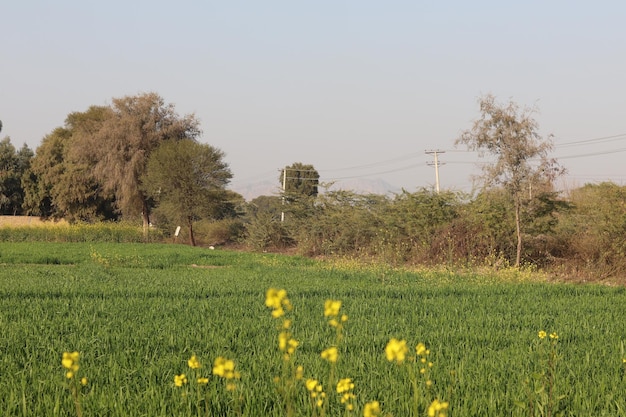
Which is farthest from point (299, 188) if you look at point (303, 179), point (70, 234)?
point (70, 234)

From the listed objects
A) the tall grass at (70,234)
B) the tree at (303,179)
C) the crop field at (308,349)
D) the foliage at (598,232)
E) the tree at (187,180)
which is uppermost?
the tree at (303,179)

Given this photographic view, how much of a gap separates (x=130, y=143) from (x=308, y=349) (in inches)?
1513

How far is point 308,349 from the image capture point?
6836 millimetres

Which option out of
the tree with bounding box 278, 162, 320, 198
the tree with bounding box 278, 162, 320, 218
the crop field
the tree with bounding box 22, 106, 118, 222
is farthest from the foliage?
the tree with bounding box 278, 162, 320, 198

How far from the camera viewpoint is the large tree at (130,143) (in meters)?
42.3

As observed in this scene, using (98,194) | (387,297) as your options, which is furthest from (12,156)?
(387,297)

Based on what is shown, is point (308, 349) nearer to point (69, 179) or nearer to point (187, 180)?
point (187, 180)

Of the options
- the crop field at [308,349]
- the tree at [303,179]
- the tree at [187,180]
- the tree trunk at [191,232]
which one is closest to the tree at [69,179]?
the tree at [187,180]

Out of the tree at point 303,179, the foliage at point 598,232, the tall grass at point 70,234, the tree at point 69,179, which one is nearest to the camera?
the foliage at point 598,232

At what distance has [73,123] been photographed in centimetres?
5462

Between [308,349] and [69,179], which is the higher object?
[69,179]

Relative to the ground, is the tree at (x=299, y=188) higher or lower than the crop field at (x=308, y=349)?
higher

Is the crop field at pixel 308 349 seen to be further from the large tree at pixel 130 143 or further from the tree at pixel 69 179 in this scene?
the tree at pixel 69 179

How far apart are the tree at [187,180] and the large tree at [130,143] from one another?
1494 millimetres
